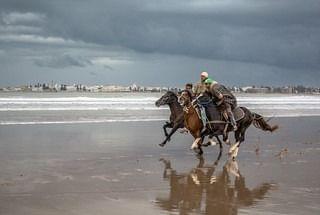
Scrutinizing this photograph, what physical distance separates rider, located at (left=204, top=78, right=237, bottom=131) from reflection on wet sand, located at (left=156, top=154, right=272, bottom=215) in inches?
101

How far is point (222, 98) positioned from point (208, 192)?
18.8 ft

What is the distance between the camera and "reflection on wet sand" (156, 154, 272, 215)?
858 centimetres

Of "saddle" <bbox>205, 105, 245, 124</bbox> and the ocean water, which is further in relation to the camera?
the ocean water

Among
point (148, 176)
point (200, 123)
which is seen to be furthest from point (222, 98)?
point (148, 176)

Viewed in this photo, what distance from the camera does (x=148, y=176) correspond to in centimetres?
1152

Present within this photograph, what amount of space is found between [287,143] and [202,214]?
11.8 meters

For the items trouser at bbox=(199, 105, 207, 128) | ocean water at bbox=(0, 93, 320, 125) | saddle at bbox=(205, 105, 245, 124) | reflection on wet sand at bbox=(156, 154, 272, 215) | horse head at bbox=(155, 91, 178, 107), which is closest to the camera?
reflection on wet sand at bbox=(156, 154, 272, 215)

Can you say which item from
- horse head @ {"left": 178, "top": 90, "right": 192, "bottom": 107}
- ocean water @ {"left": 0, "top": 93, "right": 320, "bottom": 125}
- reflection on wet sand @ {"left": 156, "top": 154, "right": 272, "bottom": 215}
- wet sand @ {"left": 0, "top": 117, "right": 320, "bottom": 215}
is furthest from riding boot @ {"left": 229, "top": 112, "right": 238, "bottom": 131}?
ocean water @ {"left": 0, "top": 93, "right": 320, "bottom": 125}

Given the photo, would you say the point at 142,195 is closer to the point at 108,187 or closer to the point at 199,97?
the point at 108,187

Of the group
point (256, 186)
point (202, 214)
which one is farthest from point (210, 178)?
point (202, 214)

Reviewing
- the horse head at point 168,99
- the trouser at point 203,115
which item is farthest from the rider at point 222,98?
the horse head at point 168,99

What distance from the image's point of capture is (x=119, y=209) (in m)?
8.27

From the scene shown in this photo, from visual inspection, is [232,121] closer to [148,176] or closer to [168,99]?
[168,99]

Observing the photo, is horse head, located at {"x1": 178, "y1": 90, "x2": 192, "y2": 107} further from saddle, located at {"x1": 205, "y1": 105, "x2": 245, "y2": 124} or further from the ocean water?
the ocean water
